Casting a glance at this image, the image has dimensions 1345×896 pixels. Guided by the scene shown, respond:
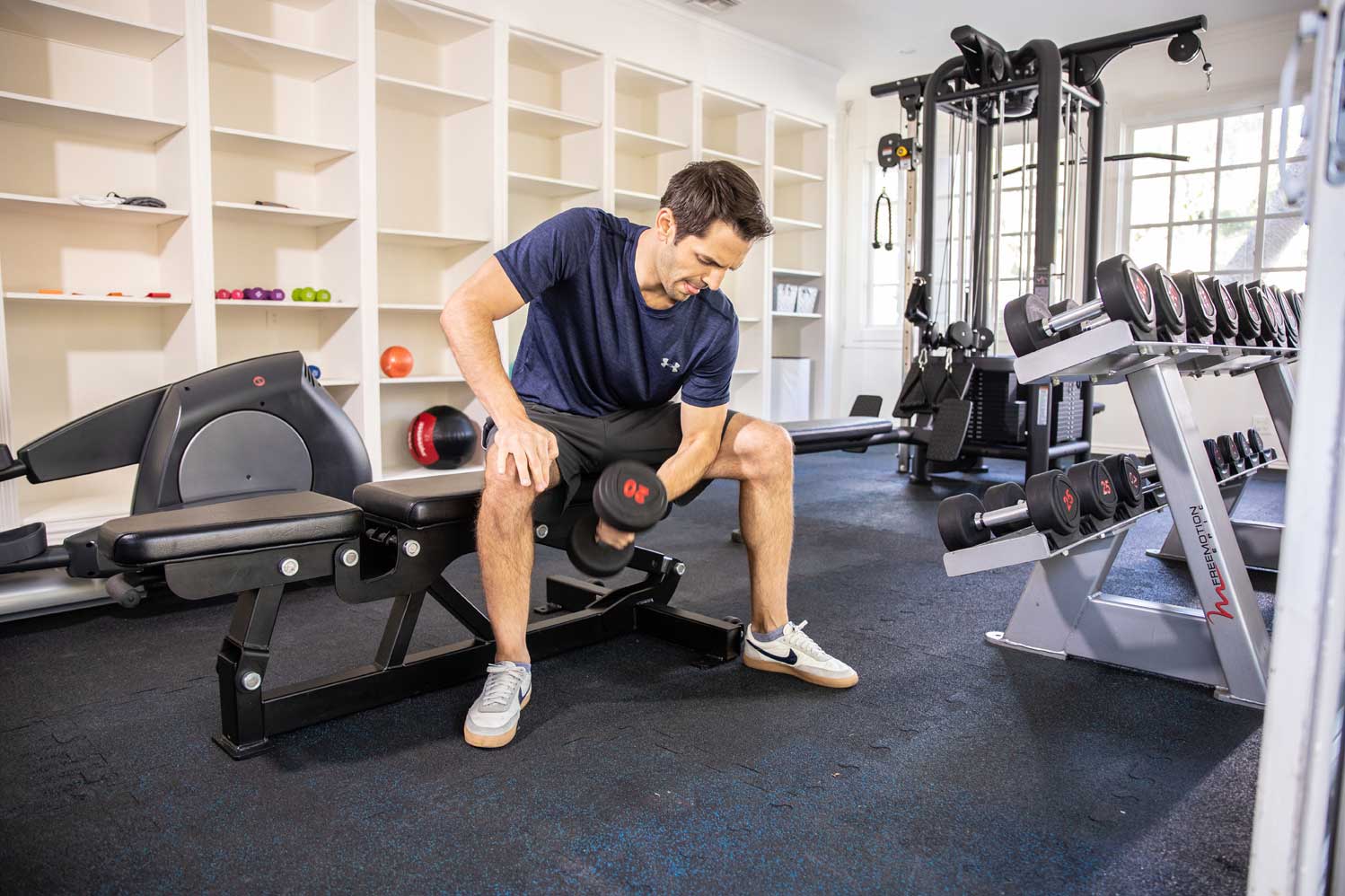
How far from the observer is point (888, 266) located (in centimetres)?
673

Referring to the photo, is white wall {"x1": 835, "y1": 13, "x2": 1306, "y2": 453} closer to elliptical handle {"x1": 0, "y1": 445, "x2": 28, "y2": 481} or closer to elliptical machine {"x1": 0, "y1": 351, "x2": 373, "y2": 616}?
elliptical machine {"x1": 0, "y1": 351, "x2": 373, "y2": 616}

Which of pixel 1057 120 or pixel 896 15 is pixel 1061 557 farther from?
pixel 896 15

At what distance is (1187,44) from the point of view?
399cm

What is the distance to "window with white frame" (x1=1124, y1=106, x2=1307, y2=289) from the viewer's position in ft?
17.3

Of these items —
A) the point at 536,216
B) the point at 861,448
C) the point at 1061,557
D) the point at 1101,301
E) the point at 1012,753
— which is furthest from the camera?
the point at 536,216

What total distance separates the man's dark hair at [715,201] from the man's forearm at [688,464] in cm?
42

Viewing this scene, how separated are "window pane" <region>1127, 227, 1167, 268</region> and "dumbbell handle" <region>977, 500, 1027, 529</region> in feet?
14.6

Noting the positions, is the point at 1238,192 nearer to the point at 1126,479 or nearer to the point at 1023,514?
the point at 1126,479

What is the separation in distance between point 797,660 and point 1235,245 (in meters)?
4.94

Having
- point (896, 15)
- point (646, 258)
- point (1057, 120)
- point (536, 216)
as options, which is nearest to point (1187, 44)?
point (1057, 120)

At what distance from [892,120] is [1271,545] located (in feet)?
15.0

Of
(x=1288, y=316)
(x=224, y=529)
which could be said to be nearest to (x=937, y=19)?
(x=1288, y=316)

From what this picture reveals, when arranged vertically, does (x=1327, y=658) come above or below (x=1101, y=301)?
below

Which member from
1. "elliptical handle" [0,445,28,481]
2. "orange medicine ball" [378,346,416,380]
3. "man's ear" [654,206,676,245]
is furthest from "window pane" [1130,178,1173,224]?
"elliptical handle" [0,445,28,481]
